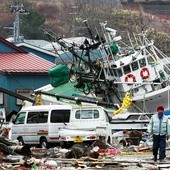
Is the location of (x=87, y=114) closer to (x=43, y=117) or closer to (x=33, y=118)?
(x=43, y=117)

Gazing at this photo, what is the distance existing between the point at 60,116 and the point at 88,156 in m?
7.71

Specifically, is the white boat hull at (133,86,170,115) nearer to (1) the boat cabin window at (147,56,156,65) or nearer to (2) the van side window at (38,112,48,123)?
(1) the boat cabin window at (147,56,156,65)

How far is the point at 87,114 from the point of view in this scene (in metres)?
31.9

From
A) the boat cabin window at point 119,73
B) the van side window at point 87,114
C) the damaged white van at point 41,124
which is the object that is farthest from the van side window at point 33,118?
the boat cabin window at point 119,73

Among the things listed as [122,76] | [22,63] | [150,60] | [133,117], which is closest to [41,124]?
[133,117]

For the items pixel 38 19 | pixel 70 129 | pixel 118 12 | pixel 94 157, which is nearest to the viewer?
pixel 94 157

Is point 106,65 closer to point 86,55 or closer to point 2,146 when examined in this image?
point 86,55

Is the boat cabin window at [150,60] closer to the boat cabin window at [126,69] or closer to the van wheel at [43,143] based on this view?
the boat cabin window at [126,69]

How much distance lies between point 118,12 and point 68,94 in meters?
68.6

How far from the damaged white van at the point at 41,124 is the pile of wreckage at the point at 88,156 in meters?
1.40

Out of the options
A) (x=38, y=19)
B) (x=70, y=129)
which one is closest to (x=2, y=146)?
(x=70, y=129)

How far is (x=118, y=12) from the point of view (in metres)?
110

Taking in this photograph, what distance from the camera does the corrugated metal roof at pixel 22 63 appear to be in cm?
4928

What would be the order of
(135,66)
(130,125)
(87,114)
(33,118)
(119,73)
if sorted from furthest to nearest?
(119,73)
(135,66)
(130,125)
(33,118)
(87,114)
